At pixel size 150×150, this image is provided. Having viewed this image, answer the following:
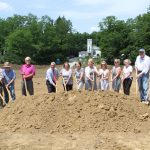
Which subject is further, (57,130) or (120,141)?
(57,130)

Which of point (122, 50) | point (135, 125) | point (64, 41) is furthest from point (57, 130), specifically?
point (64, 41)

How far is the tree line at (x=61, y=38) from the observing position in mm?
67562

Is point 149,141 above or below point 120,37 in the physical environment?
below

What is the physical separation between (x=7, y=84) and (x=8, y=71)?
1.45 ft

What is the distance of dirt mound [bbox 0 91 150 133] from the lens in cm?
1155

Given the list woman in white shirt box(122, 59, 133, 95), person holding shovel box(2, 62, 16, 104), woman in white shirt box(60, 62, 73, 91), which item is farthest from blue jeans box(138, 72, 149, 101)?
person holding shovel box(2, 62, 16, 104)

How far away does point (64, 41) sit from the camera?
95938mm

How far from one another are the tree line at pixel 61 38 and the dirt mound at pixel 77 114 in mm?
50639

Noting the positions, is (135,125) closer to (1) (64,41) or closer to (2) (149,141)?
(2) (149,141)

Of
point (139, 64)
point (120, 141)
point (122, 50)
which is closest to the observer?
point (120, 141)

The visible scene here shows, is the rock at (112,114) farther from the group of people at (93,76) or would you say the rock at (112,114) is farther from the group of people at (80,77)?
the group of people at (93,76)

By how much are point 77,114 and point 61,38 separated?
8494cm

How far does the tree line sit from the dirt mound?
5064 centimetres

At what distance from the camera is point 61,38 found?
96.4 metres
